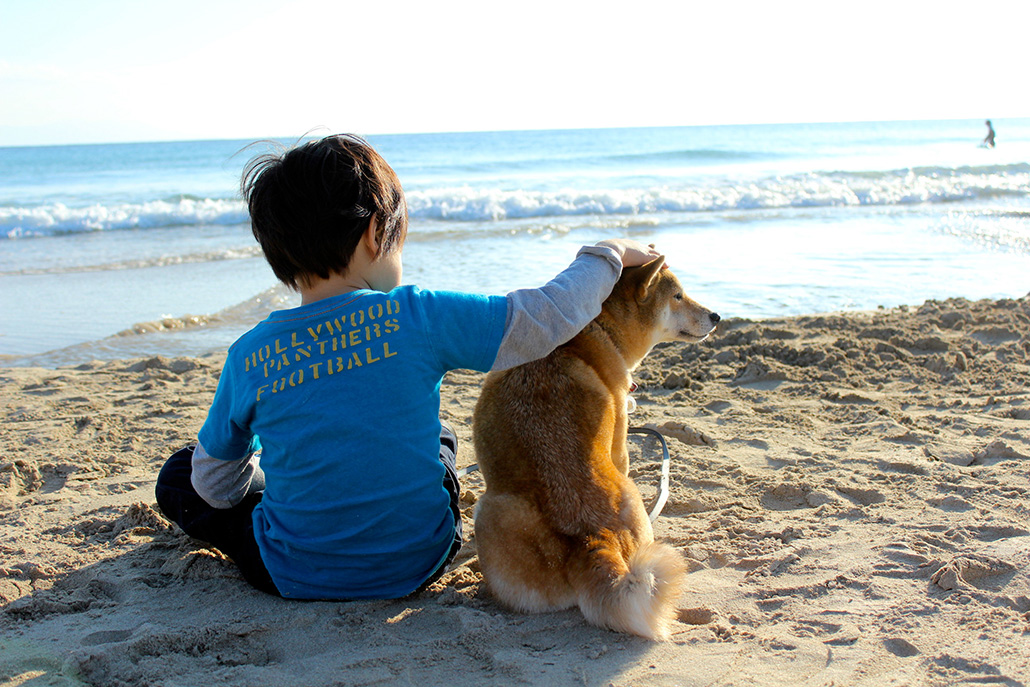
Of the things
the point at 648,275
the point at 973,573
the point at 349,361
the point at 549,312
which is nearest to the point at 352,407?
the point at 349,361

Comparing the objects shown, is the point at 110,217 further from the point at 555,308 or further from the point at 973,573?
the point at 973,573

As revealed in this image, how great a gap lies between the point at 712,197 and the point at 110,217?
15.2 m

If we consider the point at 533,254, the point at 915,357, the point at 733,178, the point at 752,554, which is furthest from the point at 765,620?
the point at 733,178

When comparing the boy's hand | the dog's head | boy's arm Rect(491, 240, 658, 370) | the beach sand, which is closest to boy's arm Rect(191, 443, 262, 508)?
the beach sand

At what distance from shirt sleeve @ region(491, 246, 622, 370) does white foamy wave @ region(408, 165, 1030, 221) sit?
15106 millimetres

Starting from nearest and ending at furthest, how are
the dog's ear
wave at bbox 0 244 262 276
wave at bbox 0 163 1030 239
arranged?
the dog's ear < wave at bbox 0 244 262 276 < wave at bbox 0 163 1030 239

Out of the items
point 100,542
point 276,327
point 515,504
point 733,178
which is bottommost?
point 100,542

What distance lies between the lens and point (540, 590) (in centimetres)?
259

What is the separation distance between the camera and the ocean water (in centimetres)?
827

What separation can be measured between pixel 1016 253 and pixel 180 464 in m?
12.2

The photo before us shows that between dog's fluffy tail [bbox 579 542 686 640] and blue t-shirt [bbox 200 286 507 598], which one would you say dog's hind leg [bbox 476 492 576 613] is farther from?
blue t-shirt [bbox 200 286 507 598]

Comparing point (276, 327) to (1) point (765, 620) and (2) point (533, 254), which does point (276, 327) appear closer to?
(1) point (765, 620)

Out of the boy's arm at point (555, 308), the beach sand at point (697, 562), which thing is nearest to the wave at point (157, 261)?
the beach sand at point (697, 562)

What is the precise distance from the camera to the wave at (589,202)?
17.3m
